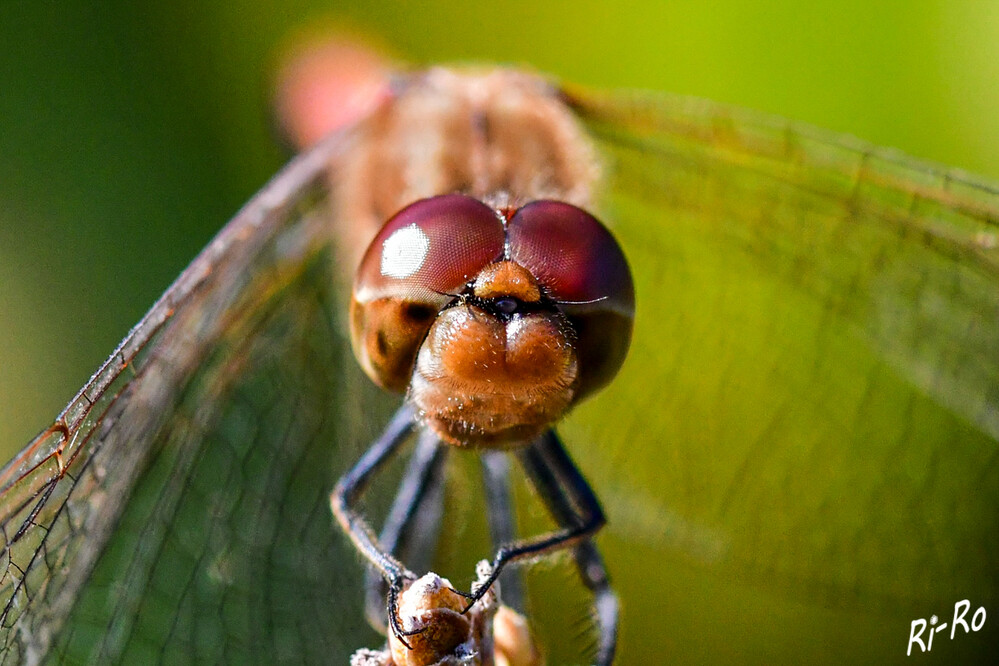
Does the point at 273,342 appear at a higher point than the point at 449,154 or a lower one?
lower

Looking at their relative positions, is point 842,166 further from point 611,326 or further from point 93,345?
point 93,345

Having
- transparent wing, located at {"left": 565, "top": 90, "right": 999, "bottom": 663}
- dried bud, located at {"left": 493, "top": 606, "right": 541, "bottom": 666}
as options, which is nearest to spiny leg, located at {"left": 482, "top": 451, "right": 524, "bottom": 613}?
transparent wing, located at {"left": 565, "top": 90, "right": 999, "bottom": 663}

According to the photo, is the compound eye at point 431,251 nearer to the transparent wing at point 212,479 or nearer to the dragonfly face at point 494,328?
the dragonfly face at point 494,328

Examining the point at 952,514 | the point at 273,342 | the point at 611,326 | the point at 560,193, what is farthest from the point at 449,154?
the point at 952,514

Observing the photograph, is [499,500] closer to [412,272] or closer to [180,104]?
[412,272]

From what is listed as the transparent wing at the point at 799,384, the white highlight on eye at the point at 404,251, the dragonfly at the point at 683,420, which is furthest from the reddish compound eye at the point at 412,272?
the transparent wing at the point at 799,384

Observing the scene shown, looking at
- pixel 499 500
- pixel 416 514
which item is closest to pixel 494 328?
pixel 416 514
